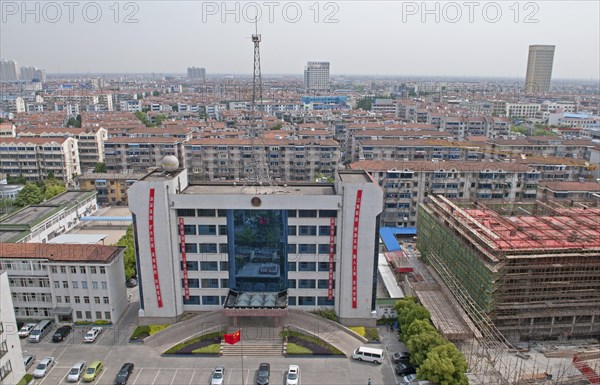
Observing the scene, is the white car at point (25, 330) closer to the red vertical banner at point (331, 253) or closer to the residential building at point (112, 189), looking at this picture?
the red vertical banner at point (331, 253)

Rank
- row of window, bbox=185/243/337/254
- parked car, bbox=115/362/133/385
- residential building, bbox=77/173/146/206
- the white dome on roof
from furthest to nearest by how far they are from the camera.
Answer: residential building, bbox=77/173/146/206, the white dome on roof, row of window, bbox=185/243/337/254, parked car, bbox=115/362/133/385

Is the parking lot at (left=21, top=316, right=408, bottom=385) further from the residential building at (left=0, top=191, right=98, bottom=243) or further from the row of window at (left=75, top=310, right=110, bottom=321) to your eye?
the residential building at (left=0, top=191, right=98, bottom=243)

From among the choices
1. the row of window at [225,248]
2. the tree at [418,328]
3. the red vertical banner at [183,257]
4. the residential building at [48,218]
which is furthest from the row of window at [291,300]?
the residential building at [48,218]

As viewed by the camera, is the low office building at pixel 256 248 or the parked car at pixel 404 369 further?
the low office building at pixel 256 248

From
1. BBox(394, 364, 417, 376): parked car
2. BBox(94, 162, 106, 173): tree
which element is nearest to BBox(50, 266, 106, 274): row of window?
BBox(394, 364, 417, 376): parked car

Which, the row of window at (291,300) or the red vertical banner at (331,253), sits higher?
the red vertical banner at (331,253)

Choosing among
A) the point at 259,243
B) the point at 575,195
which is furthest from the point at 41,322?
the point at 575,195
